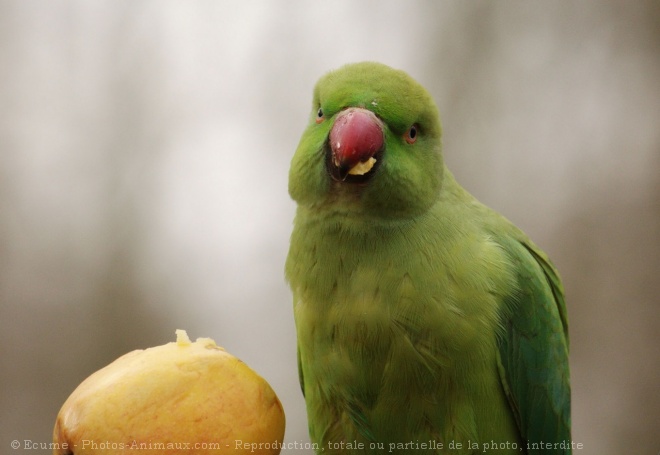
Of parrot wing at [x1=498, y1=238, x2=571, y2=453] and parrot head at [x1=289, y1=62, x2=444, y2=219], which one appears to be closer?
parrot head at [x1=289, y1=62, x2=444, y2=219]

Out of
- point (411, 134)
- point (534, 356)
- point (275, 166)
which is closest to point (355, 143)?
point (411, 134)

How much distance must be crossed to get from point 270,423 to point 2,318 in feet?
13.1

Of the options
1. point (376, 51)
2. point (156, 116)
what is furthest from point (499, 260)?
point (156, 116)

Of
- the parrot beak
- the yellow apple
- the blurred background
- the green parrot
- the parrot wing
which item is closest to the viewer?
the yellow apple

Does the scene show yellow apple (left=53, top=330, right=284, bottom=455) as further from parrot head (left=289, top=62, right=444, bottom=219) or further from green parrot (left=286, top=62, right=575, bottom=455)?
parrot head (left=289, top=62, right=444, bottom=219)

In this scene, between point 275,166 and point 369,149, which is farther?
point 275,166

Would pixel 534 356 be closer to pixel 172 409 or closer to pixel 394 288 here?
pixel 394 288

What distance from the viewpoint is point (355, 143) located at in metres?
1.78

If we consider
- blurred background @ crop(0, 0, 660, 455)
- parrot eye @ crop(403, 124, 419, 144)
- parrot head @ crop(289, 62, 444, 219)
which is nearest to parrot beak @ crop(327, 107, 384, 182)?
parrot head @ crop(289, 62, 444, 219)

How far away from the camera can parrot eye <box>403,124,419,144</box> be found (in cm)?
197

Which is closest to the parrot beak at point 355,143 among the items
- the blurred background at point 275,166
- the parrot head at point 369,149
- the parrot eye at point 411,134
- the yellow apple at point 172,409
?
the parrot head at point 369,149

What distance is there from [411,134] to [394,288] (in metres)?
0.44

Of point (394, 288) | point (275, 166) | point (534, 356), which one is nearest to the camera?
point (394, 288)

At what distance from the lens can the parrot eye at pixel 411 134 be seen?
1.97 m
